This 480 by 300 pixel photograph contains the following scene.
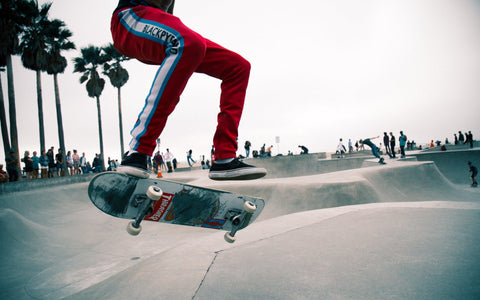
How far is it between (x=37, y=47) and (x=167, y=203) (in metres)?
21.5

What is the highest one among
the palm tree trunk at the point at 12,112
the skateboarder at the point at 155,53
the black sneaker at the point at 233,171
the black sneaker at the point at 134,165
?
the palm tree trunk at the point at 12,112

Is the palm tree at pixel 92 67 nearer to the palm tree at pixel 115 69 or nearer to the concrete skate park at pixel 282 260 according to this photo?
the palm tree at pixel 115 69

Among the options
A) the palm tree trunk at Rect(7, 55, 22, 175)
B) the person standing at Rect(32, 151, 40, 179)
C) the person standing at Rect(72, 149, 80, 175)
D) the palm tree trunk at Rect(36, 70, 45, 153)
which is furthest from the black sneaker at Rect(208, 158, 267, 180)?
the palm tree trunk at Rect(36, 70, 45, 153)

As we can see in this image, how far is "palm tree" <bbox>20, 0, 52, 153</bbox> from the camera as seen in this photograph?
16.8m

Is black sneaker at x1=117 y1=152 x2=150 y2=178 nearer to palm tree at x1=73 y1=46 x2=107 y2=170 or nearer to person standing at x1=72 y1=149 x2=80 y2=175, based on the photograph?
person standing at x1=72 y1=149 x2=80 y2=175

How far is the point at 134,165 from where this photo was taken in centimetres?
159

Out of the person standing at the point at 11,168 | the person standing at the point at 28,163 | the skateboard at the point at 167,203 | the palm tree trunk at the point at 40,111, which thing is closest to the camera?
the skateboard at the point at 167,203

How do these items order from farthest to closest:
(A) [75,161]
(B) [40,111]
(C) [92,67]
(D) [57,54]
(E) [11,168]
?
(C) [92,67] → (D) [57,54] → (A) [75,161] → (B) [40,111] → (E) [11,168]

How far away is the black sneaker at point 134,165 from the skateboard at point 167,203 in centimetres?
13

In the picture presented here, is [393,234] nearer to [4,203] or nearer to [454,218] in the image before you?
[454,218]

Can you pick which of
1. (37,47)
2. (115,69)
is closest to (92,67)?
(115,69)

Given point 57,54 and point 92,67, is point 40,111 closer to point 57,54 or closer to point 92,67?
point 57,54

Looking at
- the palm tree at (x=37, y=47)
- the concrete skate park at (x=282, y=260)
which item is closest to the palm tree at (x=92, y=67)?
the palm tree at (x=37, y=47)

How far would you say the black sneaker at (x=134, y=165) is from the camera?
5.15ft
